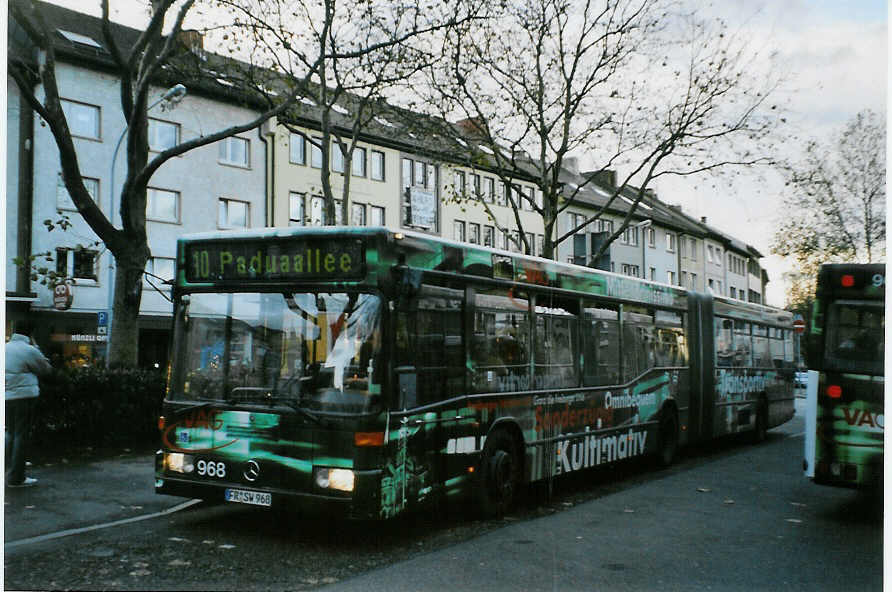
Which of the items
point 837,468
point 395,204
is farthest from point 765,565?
point 395,204

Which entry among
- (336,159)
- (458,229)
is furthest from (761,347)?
(458,229)

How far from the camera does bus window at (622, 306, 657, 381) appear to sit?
1146 centimetres

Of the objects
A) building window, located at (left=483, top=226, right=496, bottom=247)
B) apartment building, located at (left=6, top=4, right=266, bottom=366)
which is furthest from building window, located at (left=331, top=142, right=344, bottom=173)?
building window, located at (left=483, top=226, right=496, bottom=247)

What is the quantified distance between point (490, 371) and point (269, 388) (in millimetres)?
2208

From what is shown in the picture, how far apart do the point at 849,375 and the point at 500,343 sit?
3202mm

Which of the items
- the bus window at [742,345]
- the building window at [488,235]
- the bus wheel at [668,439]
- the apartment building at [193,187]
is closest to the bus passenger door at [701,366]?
the bus wheel at [668,439]

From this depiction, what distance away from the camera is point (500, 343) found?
8.73 metres

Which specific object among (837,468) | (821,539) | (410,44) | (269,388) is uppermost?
(410,44)

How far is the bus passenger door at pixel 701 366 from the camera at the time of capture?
1374cm

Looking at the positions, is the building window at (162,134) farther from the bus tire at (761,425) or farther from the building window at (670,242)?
the building window at (670,242)

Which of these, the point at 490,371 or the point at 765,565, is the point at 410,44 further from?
the point at 765,565

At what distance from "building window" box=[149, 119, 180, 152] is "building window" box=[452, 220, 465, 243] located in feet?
51.5

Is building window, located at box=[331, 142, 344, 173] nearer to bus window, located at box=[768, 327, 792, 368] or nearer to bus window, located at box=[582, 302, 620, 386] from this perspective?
bus window, located at box=[768, 327, 792, 368]

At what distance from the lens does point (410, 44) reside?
15.2 meters
